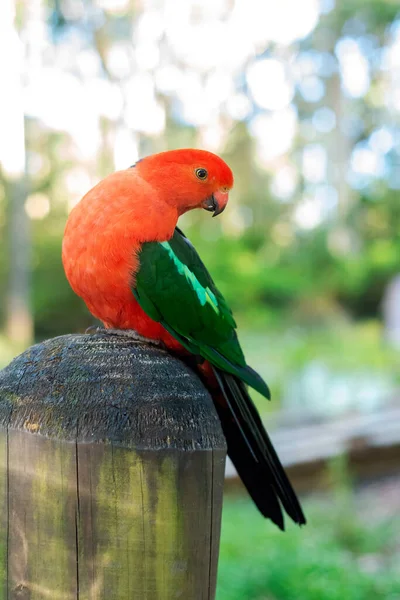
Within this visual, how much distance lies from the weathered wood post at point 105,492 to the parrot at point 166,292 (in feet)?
1.56

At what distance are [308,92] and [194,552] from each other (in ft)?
57.0

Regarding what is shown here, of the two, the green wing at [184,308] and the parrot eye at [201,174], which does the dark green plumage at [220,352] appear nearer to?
the green wing at [184,308]

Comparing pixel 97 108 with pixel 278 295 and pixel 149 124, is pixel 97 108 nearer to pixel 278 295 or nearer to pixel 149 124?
pixel 149 124

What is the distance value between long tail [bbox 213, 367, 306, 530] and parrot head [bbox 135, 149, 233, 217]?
1.90ft

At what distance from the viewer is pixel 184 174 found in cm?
197

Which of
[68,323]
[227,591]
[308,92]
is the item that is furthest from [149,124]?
[227,591]

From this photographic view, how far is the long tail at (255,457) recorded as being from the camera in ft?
5.54

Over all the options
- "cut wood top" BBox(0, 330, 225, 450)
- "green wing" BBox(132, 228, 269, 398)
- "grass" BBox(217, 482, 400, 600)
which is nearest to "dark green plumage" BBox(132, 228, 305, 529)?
"green wing" BBox(132, 228, 269, 398)

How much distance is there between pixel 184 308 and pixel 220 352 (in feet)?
0.55

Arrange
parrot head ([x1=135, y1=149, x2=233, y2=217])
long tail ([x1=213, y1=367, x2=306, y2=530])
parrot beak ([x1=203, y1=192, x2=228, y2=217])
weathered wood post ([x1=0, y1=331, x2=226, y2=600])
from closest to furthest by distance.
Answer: weathered wood post ([x1=0, y1=331, x2=226, y2=600]) → long tail ([x1=213, y1=367, x2=306, y2=530]) → parrot head ([x1=135, y1=149, x2=233, y2=217]) → parrot beak ([x1=203, y1=192, x2=228, y2=217])

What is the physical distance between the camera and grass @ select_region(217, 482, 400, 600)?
11.2 feet

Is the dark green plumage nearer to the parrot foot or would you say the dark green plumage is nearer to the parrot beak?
the parrot foot

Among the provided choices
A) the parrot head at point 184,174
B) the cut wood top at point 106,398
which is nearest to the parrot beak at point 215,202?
the parrot head at point 184,174

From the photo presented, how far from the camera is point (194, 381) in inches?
53.6
